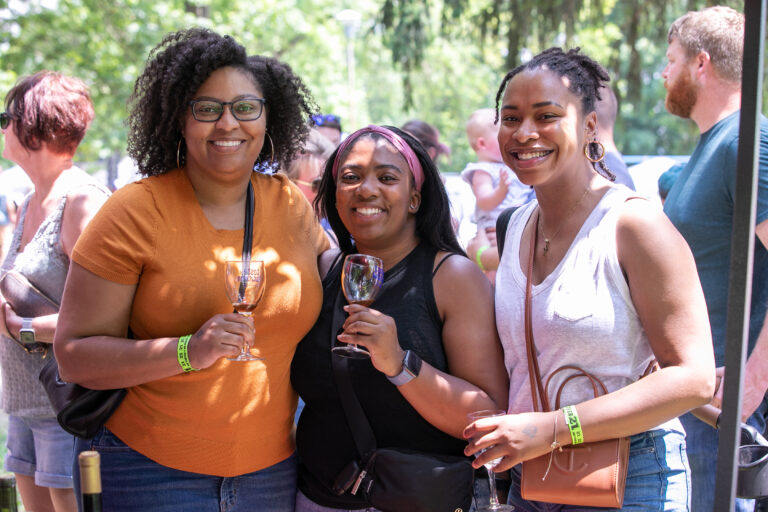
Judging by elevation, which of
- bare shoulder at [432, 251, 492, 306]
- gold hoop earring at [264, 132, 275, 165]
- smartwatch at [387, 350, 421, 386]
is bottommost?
smartwatch at [387, 350, 421, 386]

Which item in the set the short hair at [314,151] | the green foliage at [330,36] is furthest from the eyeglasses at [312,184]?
the green foliage at [330,36]

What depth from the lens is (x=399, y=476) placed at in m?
2.48

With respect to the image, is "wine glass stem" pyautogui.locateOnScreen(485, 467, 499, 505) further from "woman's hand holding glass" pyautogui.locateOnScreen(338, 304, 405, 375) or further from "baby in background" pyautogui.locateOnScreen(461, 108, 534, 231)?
"baby in background" pyautogui.locateOnScreen(461, 108, 534, 231)

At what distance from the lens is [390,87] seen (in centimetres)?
4612

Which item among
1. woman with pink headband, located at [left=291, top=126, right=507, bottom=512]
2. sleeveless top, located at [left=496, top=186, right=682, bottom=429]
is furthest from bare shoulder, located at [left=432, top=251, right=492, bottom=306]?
sleeveless top, located at [left=496, top=186, right=682, bottom=429]

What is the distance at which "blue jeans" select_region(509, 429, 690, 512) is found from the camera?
227 centimetres

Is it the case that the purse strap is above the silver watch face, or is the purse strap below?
above

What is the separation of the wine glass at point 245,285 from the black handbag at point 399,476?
1.25 ft

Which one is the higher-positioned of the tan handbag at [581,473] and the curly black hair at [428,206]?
the curly black hair at [428,206]

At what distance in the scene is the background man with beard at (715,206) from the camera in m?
3.12

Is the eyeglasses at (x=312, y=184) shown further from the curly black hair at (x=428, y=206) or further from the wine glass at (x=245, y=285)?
the wine glass at (x=245, y=285)

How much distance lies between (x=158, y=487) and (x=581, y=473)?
1.41 m

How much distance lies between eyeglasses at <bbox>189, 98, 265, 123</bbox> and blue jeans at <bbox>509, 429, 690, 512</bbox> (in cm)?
171

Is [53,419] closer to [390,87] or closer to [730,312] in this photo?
[730,312]
